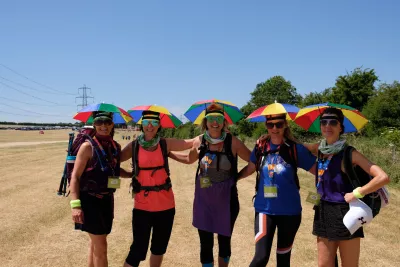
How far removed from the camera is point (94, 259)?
404 centimetres

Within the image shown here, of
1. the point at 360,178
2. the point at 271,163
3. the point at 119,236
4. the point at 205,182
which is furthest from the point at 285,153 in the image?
the point at 119,236

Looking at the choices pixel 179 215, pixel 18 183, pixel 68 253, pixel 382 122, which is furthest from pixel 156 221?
pixel 382 122

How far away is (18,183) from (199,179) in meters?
10.3

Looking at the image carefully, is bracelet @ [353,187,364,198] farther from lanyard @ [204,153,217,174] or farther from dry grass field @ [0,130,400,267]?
dry grass field @ [0,130,400,267]

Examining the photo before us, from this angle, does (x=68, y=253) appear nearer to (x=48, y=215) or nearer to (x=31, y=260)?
(x=31, y=260)

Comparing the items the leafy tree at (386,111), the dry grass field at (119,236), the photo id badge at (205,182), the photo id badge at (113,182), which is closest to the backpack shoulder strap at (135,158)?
the photo id badge at (113,182)

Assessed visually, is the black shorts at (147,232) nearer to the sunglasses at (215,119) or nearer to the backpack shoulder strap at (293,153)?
the sunglasses at (215,119)

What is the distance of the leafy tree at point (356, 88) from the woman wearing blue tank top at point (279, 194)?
113 ft

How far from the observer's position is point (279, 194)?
3.78 metres

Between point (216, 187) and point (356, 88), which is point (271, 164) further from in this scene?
point (356, 88)

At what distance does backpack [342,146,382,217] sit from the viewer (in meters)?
3.40

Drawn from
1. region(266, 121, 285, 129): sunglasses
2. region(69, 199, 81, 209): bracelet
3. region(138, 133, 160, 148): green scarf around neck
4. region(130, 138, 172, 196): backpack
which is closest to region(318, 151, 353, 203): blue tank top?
region(266, 121, 285, 129): sunglasses

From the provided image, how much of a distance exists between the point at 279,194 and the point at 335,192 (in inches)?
24.3

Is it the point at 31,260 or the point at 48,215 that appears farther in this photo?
the point at 48,215
